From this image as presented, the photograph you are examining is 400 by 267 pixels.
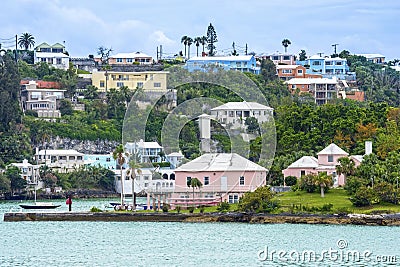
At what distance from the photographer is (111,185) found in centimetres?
10606

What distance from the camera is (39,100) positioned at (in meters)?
121

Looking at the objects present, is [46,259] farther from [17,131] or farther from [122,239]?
[17,131]

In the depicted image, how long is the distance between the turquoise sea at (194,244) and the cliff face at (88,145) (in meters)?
48.1

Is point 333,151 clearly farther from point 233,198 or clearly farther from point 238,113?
point 238,113

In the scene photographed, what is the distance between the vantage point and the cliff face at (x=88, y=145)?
378ft

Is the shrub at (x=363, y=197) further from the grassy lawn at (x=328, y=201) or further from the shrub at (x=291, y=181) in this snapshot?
the shrub at (x=291, y=181)

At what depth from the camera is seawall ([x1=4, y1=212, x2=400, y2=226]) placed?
62438 millimetres

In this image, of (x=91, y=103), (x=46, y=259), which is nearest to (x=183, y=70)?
(x=91, y=103)

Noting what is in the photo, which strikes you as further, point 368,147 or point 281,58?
point 281,58

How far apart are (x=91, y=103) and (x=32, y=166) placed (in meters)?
21.3

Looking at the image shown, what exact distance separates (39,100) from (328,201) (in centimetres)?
6020

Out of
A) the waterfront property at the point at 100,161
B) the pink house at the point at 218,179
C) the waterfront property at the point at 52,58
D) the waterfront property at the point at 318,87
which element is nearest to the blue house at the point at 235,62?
the waterfront property at the point at 318,87

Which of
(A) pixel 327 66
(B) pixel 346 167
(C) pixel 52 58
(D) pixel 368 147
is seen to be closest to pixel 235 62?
(A) pixel 327 66

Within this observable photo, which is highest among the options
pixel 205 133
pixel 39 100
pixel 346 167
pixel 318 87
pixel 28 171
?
pixel 318 87
